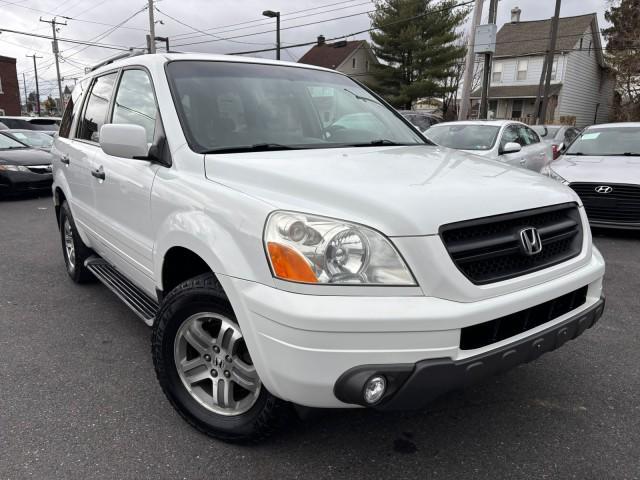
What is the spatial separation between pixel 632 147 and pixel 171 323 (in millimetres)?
7353

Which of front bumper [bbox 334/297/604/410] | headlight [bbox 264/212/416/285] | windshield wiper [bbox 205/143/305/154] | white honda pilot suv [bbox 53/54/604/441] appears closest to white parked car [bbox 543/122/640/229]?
white honda pilot suv [bbox 53/54/604/441]

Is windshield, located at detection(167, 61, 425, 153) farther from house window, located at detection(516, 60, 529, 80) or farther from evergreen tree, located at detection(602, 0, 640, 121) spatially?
house window, located at detection(516, 60, 529, 80)

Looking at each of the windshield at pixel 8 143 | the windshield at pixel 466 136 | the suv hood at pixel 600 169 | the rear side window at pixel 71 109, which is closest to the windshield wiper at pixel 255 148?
the rear side window at pixel 71 109

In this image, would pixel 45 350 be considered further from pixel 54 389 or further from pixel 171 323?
pixel 171 323

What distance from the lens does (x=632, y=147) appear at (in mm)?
7281

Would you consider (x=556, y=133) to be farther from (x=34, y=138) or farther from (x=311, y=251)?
(x=311, y=251)

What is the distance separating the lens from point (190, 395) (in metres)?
2.43

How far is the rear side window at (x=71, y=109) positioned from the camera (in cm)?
441

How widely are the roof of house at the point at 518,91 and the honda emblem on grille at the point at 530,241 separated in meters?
33.2

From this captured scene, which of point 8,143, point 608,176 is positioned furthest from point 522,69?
point 8,143

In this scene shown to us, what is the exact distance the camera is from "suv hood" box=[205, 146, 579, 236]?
1.86 metres

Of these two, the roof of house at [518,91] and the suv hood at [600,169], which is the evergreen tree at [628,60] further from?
the suv hood at [600,169]

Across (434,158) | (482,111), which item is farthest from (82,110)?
(482,111)

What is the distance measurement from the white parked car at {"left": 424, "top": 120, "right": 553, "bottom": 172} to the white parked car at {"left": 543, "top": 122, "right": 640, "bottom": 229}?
→ 93cm
